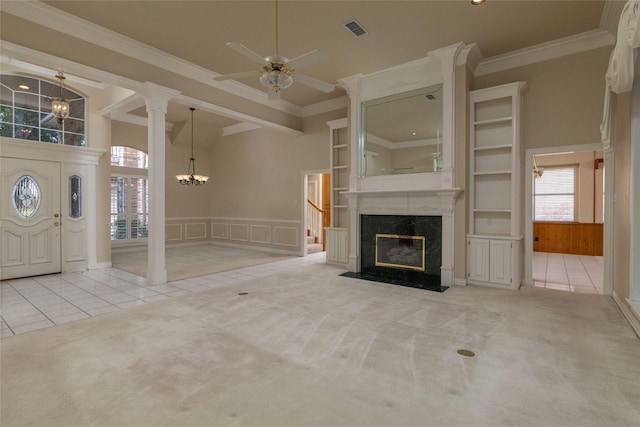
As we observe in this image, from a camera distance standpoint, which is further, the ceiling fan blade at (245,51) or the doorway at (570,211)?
the doorway at (570,211)

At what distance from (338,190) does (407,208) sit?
1941 mm

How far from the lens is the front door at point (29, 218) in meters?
5.18

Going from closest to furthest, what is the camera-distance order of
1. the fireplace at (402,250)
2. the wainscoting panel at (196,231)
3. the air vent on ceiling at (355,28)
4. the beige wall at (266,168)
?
the air vent on ceiling at (355,28) → the fireplace at (402,250) → the beige wall at (266,168) → the wainscoting panel at (196,231)

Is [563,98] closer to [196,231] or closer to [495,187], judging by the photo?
[495,187]

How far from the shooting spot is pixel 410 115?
5.38 metres

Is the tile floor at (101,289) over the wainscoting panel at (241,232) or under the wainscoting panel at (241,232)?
under

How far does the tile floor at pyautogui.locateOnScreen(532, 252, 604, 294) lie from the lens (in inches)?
191

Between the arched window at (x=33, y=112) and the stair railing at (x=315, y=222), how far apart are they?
5959 millimetres

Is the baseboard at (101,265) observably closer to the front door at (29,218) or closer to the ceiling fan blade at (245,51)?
the front door at (29,218)

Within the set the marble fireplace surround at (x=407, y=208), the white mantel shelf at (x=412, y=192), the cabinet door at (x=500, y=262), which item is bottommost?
the cabinet door at (x=500, y=262)

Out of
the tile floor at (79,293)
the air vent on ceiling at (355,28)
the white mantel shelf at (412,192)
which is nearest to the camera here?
the tile floor at (79,293)

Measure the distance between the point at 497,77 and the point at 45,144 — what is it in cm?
784

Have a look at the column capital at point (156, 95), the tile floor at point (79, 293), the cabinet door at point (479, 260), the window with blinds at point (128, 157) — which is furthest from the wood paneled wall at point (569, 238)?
the window with blinds at point (128, 157)

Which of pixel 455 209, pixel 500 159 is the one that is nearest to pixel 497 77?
pixel 500 159
